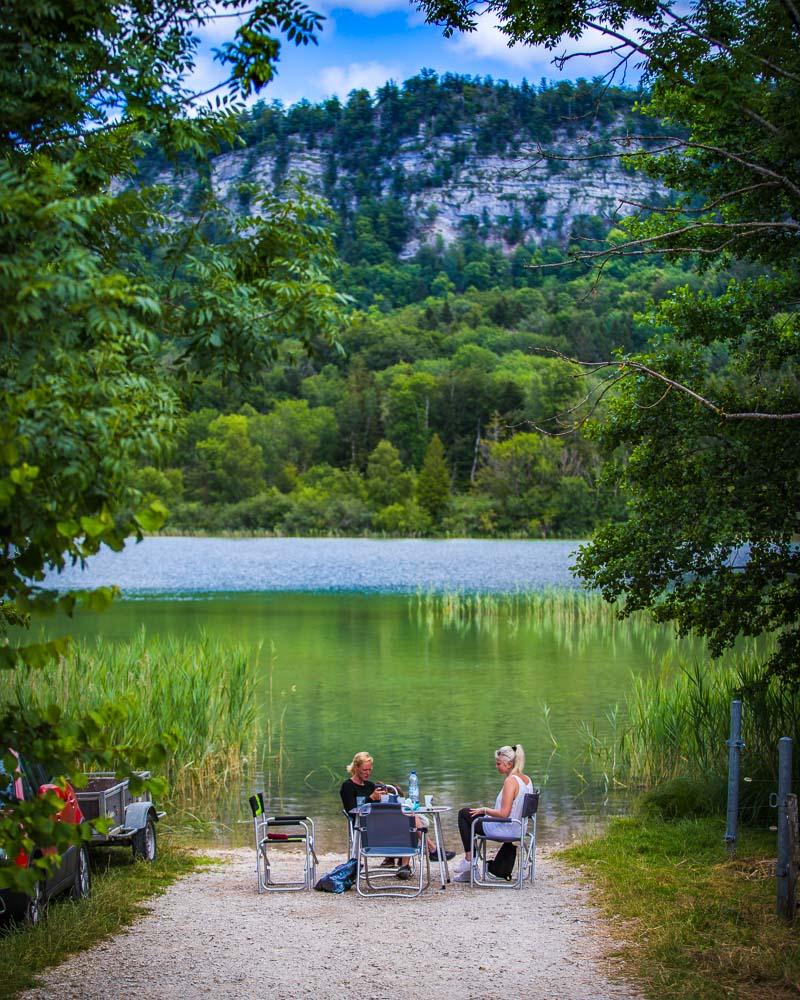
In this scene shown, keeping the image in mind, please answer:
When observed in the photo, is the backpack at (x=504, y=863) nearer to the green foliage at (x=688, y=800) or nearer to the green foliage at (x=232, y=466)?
the green foliage at (x=688, y=800)

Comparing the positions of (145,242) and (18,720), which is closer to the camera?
(18,720)

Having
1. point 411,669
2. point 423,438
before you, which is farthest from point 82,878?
point 423,438

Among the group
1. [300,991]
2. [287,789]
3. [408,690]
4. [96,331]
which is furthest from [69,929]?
[408,690]

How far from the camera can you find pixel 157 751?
3.74 m

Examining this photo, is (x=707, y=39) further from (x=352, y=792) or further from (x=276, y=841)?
(x=276, y=841)

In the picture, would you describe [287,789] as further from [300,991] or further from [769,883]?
[300,991]

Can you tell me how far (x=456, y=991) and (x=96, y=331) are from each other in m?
3.63

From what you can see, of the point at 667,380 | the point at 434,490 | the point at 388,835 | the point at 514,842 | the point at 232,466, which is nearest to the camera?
the point at 667,380

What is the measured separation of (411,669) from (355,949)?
17.6 metres

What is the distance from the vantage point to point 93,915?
270 inches

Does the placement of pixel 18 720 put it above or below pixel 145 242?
below

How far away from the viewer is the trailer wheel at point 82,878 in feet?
24.1

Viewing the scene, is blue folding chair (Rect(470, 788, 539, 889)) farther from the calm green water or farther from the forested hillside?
the forested hillside

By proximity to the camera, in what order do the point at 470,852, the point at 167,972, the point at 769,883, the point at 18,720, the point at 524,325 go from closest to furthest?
the point at 18,720 < the point at 167,972 < the point at 769,883 < the point at 470,852 < the point at 524,325
